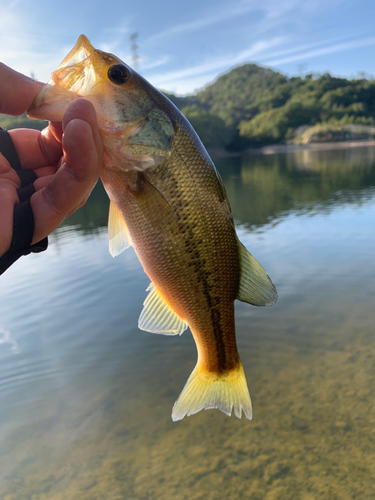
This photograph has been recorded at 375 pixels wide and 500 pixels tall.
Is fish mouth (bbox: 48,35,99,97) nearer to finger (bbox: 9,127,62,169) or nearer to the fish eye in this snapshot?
the fish eye

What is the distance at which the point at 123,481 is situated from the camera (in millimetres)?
5574

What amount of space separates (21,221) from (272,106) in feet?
542

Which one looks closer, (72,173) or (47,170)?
(72,173)

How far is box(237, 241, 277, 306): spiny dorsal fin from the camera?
2.52 metres

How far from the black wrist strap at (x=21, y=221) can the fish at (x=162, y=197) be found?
399 millimetres

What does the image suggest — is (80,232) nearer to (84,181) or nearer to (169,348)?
(169,348)

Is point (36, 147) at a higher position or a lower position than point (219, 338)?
higher

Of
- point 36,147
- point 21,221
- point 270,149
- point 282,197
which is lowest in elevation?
point 282,197

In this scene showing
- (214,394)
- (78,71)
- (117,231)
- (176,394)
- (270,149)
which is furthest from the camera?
(270,149)

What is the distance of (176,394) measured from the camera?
730 cm

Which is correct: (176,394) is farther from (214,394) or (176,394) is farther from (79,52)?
(79,52)

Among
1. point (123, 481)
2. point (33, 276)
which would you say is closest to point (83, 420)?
point (123, 481)

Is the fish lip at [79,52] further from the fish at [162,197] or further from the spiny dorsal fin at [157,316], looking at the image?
the spiny dorsal fin at [157,316]

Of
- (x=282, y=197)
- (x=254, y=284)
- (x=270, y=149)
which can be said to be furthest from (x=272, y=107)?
(x=254, y=284)
